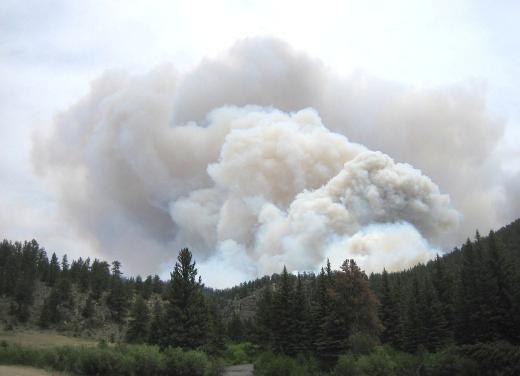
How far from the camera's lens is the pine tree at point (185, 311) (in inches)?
2142

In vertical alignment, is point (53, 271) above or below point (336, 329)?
above

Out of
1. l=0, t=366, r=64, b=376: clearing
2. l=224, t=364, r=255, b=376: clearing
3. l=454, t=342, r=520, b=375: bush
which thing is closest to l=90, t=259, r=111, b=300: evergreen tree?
l=224, t=364, r=255, b=376: clearing

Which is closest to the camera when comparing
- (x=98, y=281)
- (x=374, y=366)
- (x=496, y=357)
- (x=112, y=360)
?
(x=496, y=357)

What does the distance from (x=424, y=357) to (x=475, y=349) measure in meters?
8.68

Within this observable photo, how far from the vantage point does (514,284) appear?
61469 millimetres

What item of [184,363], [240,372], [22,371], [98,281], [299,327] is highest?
[98,281]

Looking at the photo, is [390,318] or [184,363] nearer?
[184,363]

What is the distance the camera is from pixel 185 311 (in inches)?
2194

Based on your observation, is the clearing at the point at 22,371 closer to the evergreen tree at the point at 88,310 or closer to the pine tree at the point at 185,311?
the pine tree at the point at 185,311

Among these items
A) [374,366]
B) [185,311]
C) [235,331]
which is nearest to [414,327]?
[374,366]

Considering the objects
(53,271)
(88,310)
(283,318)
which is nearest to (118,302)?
(88,310)

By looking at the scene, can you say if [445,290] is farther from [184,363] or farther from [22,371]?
[22,371]

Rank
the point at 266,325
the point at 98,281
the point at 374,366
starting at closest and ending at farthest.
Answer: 1. the point at 374,366
2. the point at 266,325
3. the point at 98,281

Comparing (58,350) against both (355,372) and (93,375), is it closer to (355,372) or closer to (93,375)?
(93,375)
